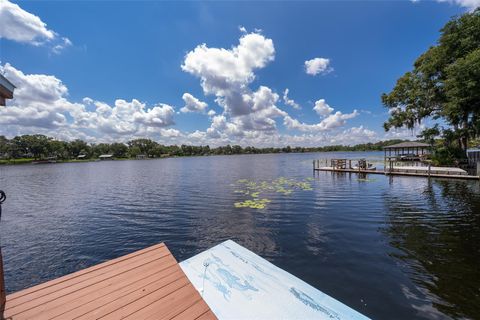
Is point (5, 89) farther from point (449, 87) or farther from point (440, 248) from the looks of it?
point (449, 87)

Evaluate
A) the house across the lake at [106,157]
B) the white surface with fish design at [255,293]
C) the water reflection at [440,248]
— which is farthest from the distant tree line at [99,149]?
the white surface with fish design at [255,293]

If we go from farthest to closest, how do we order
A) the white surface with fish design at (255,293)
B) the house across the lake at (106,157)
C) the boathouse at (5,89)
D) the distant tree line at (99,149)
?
the house across the lake at (106,157) < the distant tree line at (99,149) < the white surface with fish design at (255,293) < the boathouse at (5,89)

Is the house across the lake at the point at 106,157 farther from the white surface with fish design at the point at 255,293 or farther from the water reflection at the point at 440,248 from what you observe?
the water reflection at the point at 440,248

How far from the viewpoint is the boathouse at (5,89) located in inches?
106

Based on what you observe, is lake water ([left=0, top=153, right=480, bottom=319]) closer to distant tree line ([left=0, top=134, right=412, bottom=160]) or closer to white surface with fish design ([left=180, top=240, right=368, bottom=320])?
white surface with fish design ([left=180, top=240, right=368, bottom=320])

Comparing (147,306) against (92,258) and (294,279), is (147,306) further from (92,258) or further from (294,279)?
(92,258)

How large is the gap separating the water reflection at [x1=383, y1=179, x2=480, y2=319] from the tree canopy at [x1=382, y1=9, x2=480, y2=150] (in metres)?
10.0

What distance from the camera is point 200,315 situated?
267 centimetres

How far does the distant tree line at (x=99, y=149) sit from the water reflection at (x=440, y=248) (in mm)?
87815

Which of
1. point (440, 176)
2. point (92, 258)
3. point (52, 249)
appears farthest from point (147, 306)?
point (440, 176)

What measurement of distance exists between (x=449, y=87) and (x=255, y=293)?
85.0 feet

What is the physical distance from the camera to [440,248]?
6602 mm

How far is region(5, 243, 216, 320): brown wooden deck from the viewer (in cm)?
271

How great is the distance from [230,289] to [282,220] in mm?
6133
